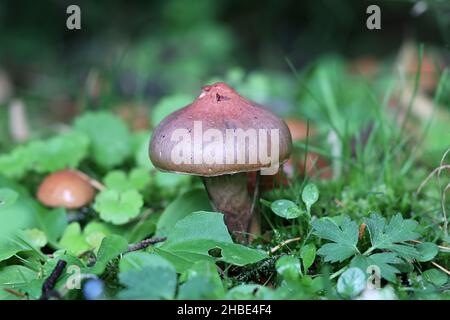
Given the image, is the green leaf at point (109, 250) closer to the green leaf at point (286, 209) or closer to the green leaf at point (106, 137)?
the green leaf at point (286, 209)

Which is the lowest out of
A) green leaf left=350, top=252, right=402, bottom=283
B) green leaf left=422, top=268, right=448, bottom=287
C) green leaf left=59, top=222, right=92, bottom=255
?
green leaf left=59, top=222, right=92, bottom=255

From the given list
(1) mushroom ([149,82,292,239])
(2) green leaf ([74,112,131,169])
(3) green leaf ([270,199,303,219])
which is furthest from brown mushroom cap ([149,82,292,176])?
(2) green leaf ([74,112,131,169])

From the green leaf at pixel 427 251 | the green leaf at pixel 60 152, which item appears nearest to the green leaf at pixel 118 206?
the green leaf at pixel 60 152

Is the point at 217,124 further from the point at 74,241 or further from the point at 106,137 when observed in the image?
the point at 106,137

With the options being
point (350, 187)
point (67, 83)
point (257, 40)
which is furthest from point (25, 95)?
point (350, 187)

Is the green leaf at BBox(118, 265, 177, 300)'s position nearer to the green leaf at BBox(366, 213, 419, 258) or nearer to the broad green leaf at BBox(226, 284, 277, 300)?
the broad green leaf at BBox(226, 284, 277, 300)

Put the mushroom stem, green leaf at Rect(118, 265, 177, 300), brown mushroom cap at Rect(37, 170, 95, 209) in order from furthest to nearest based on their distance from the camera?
brown mushroom cap at Rect(37, 170, 95, 209)
the mushroom stem
green leaf at Rect(118, 265, 177, 300)

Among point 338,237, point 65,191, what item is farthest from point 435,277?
point 65,191
